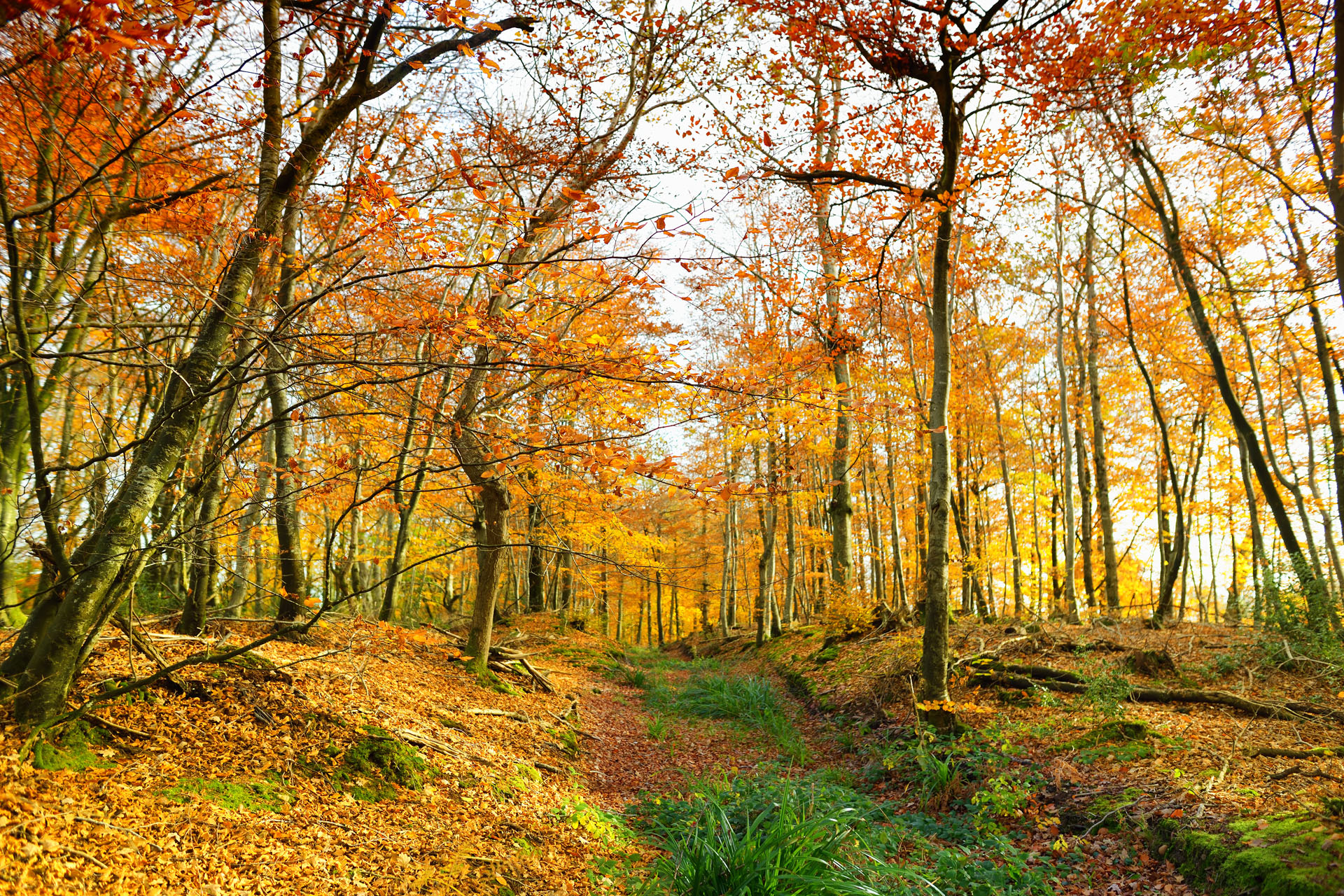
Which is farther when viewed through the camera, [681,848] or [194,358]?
[681,848]

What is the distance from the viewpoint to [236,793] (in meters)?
3.27

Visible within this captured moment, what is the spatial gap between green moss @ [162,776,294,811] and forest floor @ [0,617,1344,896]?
0.02 meters

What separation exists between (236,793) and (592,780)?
10.8ft

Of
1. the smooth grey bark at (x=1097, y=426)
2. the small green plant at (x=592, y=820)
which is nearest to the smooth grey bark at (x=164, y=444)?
the small green plant at (x=592, y=820)

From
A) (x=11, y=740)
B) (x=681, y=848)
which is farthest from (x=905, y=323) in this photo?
(x=11, y=740)

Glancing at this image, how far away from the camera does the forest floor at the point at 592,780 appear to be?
2.84m

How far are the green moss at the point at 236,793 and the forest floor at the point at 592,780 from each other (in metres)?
0.02

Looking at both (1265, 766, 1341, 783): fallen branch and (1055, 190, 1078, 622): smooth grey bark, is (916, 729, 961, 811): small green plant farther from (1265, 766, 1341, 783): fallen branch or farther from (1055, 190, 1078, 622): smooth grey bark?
(1055, 190, 1078, 622): smooth grey bark

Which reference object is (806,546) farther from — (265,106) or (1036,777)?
(265,106)

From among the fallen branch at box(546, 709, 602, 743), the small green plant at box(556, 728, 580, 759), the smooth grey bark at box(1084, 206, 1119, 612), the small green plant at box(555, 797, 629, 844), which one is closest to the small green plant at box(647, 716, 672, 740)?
the fallen branch at box(546, 709, 602, 743)

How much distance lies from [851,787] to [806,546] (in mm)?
17314

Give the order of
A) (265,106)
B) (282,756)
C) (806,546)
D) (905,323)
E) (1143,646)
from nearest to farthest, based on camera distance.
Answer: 1. (282,756)
2. (265,106)
3. (1143,646)
4. (905,323)
5. (806,546)

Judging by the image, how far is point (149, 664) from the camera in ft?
13.1

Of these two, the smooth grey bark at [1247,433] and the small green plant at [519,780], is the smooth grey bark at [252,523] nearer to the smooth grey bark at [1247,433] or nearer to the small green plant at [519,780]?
the small green plant at [519,780]
